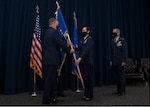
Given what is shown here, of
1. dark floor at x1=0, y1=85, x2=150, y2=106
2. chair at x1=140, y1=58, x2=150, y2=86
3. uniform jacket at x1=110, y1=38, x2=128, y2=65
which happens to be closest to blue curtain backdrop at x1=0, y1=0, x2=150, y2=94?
chair at x1=140, y1=58, x2=150, y2=86

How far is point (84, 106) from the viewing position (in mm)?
3303

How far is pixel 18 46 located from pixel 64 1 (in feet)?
6.26

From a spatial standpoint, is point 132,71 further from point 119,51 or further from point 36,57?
point 36,57

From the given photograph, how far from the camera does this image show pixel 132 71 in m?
6.45

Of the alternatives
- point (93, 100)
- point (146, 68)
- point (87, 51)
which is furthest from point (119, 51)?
point (146, 68)

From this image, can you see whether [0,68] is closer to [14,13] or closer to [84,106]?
[14,13]

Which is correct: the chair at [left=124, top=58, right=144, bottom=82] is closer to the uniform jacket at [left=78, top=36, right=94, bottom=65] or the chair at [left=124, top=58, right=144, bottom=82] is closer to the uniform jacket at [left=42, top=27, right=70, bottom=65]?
the uniform jacket at [left=78, top=36, right=94, bottom=65]

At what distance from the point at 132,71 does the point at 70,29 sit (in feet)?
7.69

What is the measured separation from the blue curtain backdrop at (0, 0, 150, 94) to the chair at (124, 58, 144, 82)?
1.74ft

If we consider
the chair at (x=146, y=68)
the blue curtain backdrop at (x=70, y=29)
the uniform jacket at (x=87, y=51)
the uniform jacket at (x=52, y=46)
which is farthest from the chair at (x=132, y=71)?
the uniform jacket at (x=52, y=46)

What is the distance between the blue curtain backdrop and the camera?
4855 mm

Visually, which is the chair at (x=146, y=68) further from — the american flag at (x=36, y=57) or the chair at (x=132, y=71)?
the american flag at (x=36, y=57)

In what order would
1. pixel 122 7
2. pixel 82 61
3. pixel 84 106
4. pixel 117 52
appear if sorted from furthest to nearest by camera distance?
1. pixel 122 7
2. pixel 117 52
3. pixel 82 61
4. pixel 84 106

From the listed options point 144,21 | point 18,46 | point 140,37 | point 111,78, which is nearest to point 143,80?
point 111,78
